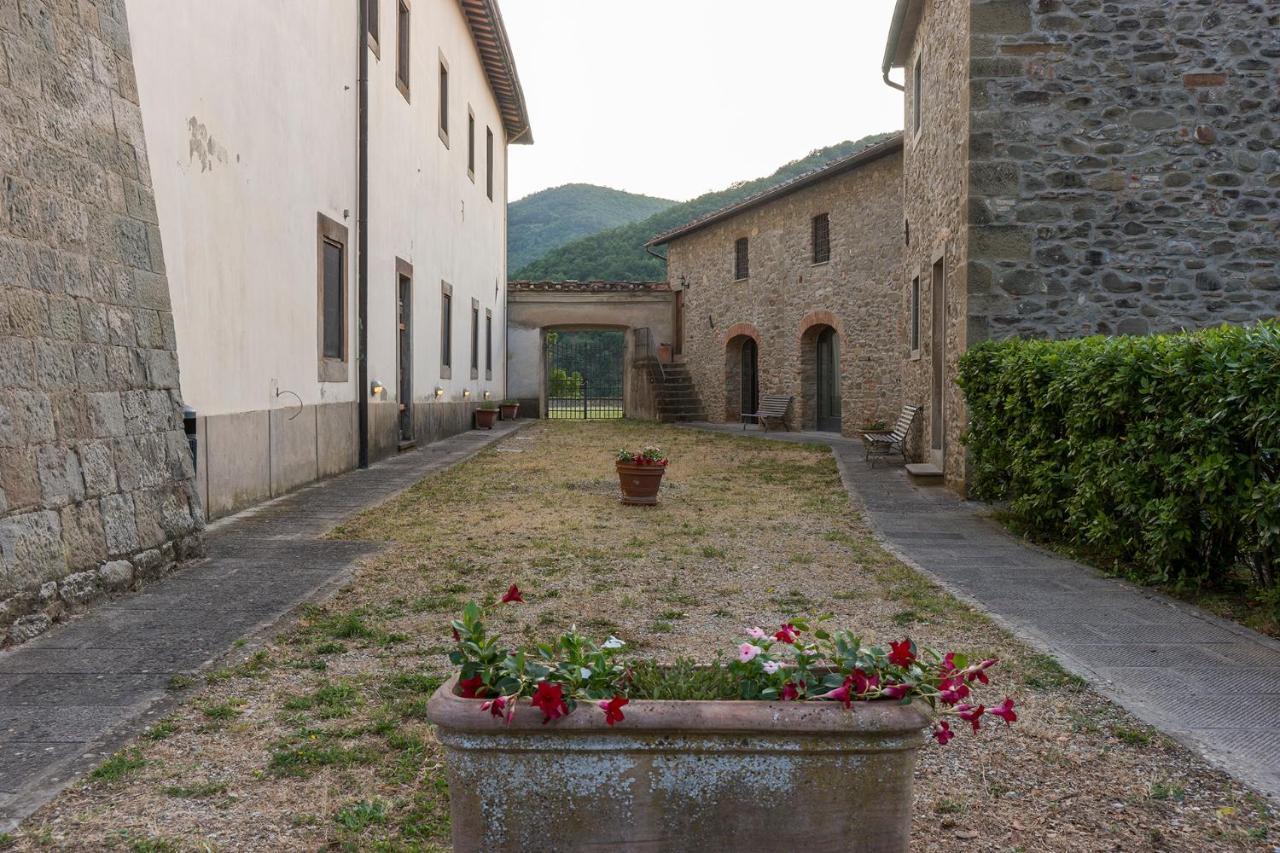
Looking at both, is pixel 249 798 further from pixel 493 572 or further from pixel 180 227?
pixel 180 227

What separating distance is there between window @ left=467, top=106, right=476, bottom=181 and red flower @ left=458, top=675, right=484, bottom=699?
1643cm

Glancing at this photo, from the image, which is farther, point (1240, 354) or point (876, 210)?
point (876, 210)

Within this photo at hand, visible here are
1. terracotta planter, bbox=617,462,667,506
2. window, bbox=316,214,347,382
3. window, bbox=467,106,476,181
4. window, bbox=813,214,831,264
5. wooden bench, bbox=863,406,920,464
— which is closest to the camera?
terracotta planter, bbox=617,462,667,506

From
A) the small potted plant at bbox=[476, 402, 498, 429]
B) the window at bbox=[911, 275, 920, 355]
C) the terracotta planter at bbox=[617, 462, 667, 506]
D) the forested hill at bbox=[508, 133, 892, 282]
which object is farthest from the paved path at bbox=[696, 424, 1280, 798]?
the forested hill at bbox=[508, 133, 892, 282]

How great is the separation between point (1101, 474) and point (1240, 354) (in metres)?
1.22

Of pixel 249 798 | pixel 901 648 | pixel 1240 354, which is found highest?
pixel 1240 354

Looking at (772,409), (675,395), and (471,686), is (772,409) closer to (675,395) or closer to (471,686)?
(675,395)

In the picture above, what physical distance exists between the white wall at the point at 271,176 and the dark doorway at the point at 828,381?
7.88m

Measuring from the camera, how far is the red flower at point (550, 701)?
71.9 inches

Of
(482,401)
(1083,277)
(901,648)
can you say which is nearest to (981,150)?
(1083,277)

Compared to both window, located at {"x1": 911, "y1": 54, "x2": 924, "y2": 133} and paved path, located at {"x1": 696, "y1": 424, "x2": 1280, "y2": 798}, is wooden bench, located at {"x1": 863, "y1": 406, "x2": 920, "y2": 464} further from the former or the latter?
paved path, located at {"x1": 696, "y1": 424, "x2": 1280, "y2": 798}

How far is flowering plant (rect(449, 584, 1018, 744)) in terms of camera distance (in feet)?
6.26

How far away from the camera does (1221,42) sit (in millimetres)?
8328

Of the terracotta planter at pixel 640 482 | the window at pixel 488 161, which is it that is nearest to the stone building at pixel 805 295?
the window at pixel 488 161
